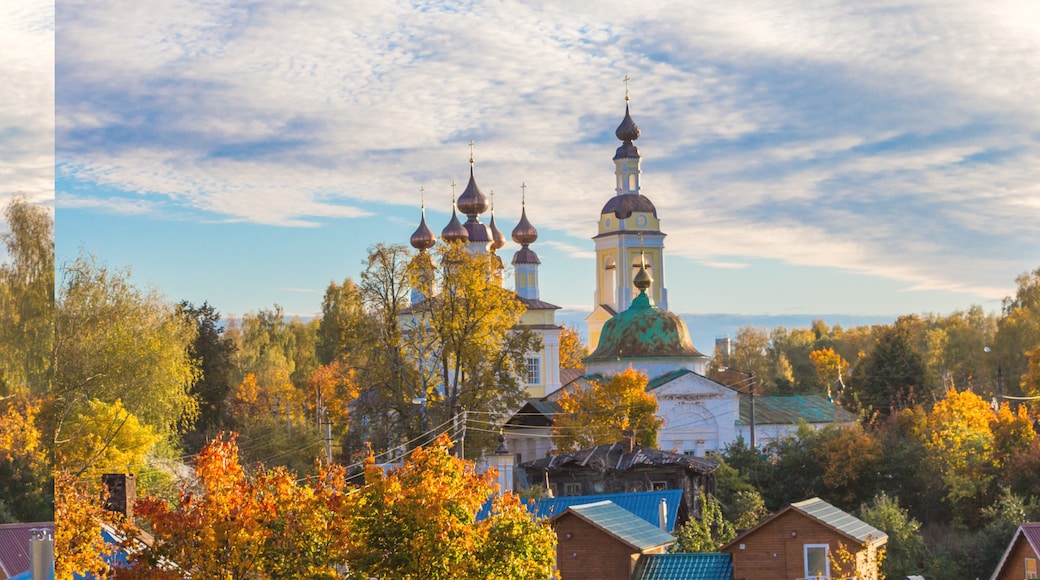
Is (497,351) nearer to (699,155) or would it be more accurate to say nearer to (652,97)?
(699,155)

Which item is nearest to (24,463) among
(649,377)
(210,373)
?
(210,373)

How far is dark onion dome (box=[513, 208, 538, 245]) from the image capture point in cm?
5416

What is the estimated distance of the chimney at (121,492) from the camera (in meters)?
15.1

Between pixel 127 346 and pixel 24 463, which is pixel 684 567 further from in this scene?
pixel 24 463

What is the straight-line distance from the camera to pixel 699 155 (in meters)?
42.3

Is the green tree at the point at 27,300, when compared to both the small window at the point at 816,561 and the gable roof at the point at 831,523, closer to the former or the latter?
the gable roof at the point at 831,523

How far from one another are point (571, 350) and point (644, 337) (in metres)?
20.0

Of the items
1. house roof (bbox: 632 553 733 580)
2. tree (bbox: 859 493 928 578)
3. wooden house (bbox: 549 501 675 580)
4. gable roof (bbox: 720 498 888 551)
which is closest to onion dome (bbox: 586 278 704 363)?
tree (bbox: 859 493 928 578)

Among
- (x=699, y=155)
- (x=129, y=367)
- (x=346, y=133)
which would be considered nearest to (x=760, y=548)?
(x=129, y=367)

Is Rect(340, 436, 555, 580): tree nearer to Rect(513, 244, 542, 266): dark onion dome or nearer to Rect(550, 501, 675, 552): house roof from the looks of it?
Rect(550, 501, 675, 552): house roof

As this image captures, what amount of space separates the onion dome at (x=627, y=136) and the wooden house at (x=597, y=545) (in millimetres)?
37102

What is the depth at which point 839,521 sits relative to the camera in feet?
60.7

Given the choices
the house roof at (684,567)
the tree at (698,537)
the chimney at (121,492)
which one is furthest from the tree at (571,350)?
the chimney at (121,492)

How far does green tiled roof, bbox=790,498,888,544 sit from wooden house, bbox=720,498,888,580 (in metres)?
0.01
